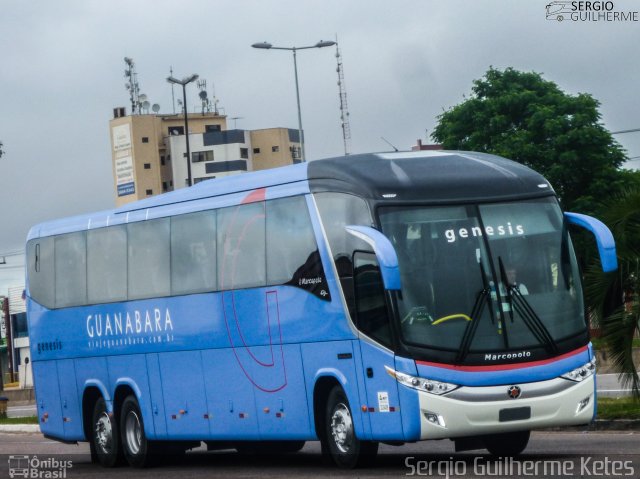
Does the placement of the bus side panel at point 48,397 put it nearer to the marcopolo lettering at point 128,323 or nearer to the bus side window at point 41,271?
the bus side window at point 41,271

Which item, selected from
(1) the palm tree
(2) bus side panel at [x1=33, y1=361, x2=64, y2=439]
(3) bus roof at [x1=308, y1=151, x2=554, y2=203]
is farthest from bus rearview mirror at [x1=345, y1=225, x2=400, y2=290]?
(2) bus side panel at [x1=33, y1=361, x2=64, y2=439]

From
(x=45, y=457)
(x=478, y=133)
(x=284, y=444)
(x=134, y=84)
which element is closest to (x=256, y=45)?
(x=478, y=133)

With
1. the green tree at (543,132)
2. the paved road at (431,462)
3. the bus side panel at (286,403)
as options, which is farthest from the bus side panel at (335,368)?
the green tree at (543,132)

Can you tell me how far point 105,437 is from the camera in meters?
22.1

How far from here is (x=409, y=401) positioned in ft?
50.2

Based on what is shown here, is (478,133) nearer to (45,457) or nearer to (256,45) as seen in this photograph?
(256,45)

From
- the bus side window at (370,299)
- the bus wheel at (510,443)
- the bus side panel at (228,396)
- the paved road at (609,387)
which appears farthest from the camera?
the paved road at (609,387)

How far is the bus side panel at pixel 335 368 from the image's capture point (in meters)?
16.1

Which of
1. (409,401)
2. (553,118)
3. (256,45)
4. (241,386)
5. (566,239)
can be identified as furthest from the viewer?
(553,118)

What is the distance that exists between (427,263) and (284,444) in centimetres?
456

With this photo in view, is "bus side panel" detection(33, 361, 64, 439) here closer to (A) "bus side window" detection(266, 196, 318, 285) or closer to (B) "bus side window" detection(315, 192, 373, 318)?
(A) "bus side window" detection(266, 196, 318, 285)

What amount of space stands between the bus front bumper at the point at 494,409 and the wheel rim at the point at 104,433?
7.90 meters

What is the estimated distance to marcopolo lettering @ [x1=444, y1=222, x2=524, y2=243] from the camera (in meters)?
15.8

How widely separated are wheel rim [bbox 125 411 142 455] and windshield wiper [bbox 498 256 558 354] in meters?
7.53
